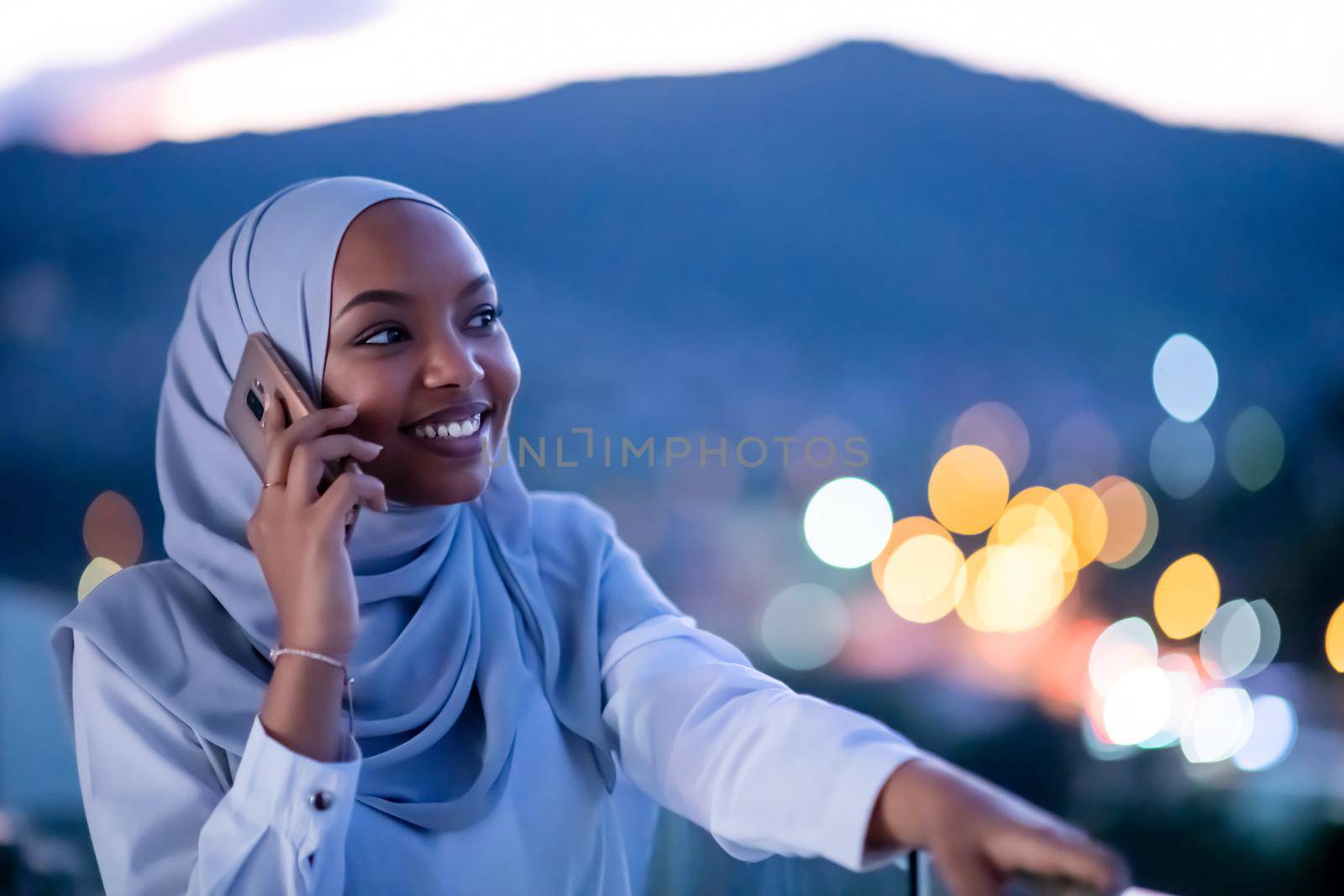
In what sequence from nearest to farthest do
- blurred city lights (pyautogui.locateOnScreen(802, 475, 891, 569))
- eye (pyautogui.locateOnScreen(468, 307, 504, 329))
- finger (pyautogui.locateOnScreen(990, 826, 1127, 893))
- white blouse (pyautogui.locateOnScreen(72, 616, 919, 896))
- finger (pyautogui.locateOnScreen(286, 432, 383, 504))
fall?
1. finger (pyautogui.locateOnScreen(990, 826, 1127, 893))
2. white blouse (pyautogui.locateOnScreen(72, 616, 919, 896))
3. finger (pyautogui.locateOnScreen(286, 432, 383, 504))
4. eye (pyautogui.locateOnScreen(468, 307, 504, 329))
5. blurred city lights (pyautogui.locateOnScreen(802, 475, 891, 569))

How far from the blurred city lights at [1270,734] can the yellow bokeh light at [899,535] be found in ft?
2.60

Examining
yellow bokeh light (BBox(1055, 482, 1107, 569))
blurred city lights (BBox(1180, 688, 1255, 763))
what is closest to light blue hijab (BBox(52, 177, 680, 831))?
yellow bokeh light (BBox(1055, 482, 1107, 569))

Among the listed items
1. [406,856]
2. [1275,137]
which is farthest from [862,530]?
[406,856]

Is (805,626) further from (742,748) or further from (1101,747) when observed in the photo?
(742,748)

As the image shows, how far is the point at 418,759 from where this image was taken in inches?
41.7

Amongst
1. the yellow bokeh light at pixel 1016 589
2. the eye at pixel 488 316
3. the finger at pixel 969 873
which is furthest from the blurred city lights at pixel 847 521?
the finger at pixel 969 873

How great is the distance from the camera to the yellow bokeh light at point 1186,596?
231 cm

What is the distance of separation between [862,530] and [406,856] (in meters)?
1.40

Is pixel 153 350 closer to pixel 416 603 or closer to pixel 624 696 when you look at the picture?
pixel 416 603

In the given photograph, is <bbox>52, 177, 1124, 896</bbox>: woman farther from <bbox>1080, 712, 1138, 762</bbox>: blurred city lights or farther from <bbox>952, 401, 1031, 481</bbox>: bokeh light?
<bbox>1080, 712, 1138, 762</bbox>: blurred city lights

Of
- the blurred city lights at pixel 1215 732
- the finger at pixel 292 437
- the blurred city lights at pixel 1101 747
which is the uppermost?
the finger at pixel 292 437

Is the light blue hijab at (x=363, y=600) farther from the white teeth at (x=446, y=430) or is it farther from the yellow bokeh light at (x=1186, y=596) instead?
the yellow bokeh light at (x=1186, y=596)

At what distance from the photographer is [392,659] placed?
3.44 feet

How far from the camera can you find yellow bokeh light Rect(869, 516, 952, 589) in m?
2.25
